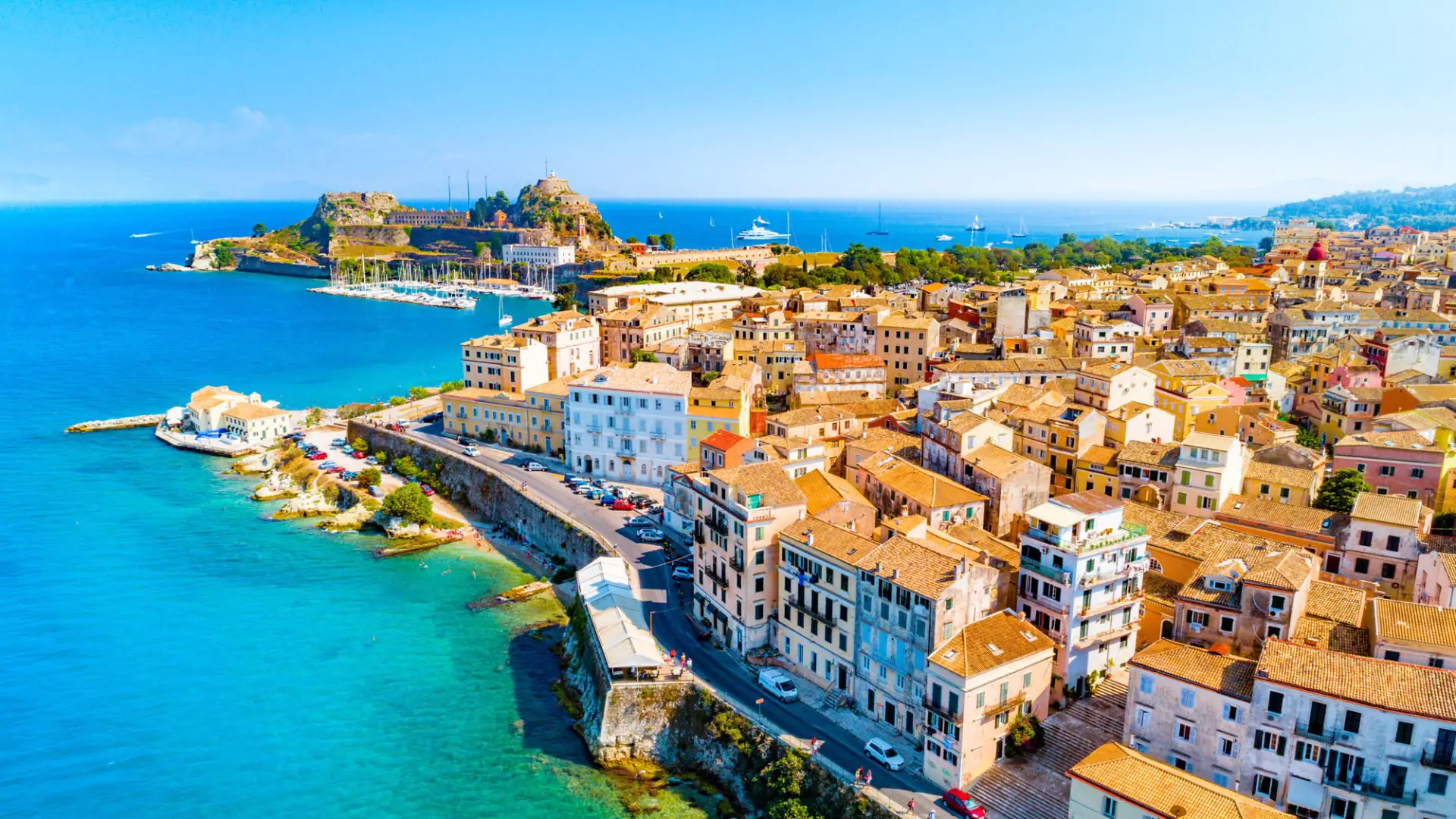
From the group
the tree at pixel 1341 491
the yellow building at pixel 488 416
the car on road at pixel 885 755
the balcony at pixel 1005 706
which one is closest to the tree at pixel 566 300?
the yellow building at pixel 488 416

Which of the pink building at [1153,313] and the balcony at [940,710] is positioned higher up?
the pink building at [1153,313]

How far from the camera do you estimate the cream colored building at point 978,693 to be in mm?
27125

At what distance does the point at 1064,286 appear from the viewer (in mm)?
91562

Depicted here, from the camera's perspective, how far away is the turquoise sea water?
3247 centimetres

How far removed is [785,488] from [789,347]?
113 feet

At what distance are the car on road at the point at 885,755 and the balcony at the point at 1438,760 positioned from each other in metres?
13.3

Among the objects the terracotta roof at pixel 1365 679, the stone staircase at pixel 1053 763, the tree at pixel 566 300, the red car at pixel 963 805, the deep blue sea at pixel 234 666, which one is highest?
the tree at pixel 566 300

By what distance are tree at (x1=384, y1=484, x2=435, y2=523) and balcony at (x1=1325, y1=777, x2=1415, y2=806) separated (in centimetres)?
4640

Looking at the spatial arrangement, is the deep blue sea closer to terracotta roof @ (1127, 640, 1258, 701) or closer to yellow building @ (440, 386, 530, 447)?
yellow building @ (440, 386, 530, 447)

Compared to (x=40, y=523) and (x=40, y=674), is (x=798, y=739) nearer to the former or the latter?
(x=40, y=674)

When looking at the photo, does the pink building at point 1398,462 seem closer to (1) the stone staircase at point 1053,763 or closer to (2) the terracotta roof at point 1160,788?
(1) the stone staircase at point 1053,763

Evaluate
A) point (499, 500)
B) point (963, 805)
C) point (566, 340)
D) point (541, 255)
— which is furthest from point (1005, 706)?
point (541, 255)

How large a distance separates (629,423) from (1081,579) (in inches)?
1269

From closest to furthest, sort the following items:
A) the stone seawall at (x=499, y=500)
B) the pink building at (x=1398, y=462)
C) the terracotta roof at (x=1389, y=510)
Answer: the terracotta roof at (x=1389, y=510), the pink building at (x=1398, y=462), the stone seawall at (x=499, y=500)
